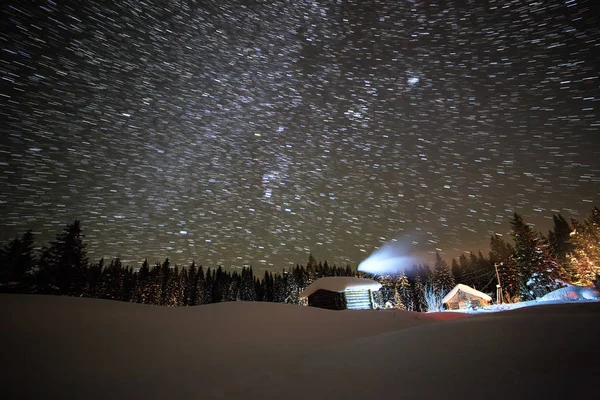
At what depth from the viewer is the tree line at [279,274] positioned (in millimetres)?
32906

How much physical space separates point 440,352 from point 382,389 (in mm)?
1780

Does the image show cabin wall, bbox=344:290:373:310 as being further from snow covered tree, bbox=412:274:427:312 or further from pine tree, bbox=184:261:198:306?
pine tree, bbox=184:261:198:306

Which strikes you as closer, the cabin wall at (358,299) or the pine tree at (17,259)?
the cabin wall at (358,299)

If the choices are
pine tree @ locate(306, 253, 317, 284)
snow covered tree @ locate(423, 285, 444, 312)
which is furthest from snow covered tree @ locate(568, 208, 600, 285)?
pine tree @ locate(306, 253, 317, 284)

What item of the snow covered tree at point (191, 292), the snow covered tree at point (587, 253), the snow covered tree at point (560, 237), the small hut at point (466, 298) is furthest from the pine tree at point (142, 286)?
the snow covered tree at point (560, 237)

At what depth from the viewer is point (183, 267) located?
8844 centimetres

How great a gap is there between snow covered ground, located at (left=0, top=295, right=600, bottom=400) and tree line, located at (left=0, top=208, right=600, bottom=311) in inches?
1146

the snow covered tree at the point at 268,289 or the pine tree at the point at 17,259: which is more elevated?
the pine tree at the point at 17,259

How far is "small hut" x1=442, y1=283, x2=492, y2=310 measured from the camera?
38.1 metres

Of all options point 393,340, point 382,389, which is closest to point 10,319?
point 382,389

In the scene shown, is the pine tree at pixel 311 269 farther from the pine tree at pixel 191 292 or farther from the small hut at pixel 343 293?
the small hut at pixel 343 293

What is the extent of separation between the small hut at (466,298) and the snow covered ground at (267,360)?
38174 mm

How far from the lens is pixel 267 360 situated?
19.1 feet

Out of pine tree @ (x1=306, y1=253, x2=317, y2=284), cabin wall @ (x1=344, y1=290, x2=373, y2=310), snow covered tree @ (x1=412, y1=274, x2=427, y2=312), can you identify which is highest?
pine tree @ (x1=306, y1=253, x2=317, y2=284)
